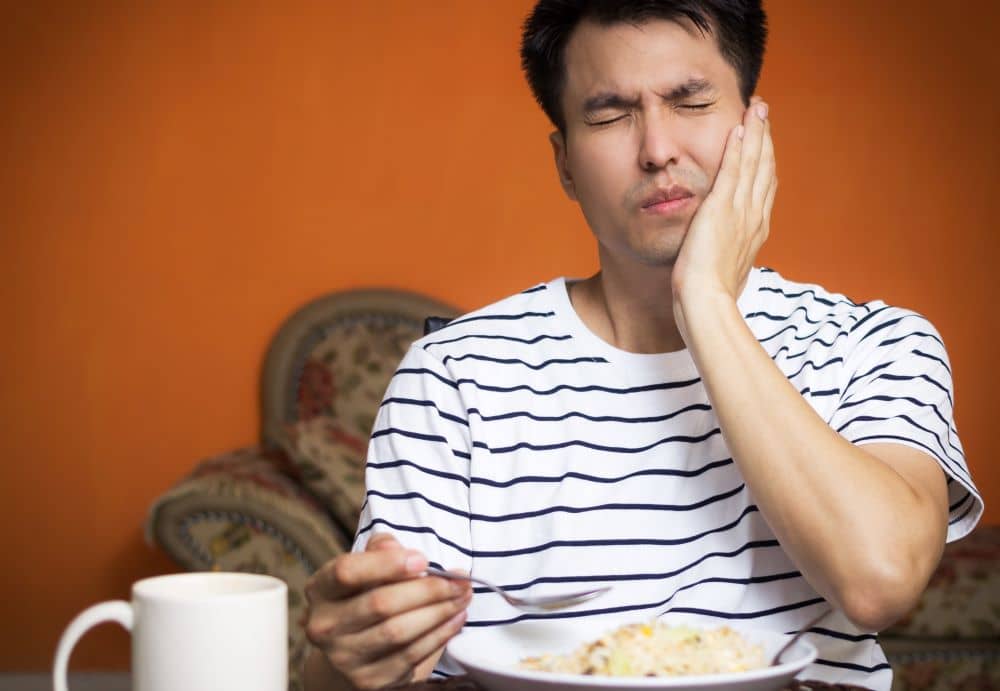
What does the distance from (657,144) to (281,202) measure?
234 cm

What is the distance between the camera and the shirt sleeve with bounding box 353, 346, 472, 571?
1.34m

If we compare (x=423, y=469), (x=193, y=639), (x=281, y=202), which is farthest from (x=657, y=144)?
(x=281, y=202)

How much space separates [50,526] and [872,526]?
3.06 meters

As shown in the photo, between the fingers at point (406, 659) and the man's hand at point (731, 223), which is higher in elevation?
the man's hand at point (731, 223)

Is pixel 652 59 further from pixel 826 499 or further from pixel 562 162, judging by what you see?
pixel 826 499

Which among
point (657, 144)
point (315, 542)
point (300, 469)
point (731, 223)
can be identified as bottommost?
point (315, 542)

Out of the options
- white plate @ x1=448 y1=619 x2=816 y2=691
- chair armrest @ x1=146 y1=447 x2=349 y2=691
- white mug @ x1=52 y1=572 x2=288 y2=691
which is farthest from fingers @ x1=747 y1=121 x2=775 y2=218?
chair armrest @ x1=146 y1=447 x2=349 y2=691

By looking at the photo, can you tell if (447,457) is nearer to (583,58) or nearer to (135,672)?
(583,58)

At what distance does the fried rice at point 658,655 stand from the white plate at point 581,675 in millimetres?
31

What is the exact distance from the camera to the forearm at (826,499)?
1.07 metres

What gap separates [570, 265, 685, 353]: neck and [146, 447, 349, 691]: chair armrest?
4.10 feet

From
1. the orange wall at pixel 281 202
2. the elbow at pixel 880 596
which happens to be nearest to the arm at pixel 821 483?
the elbow at pixel 880 596

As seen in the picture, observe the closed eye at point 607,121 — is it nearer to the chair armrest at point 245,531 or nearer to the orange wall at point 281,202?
the chair armrest at point 245,531

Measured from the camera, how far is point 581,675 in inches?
30.3
